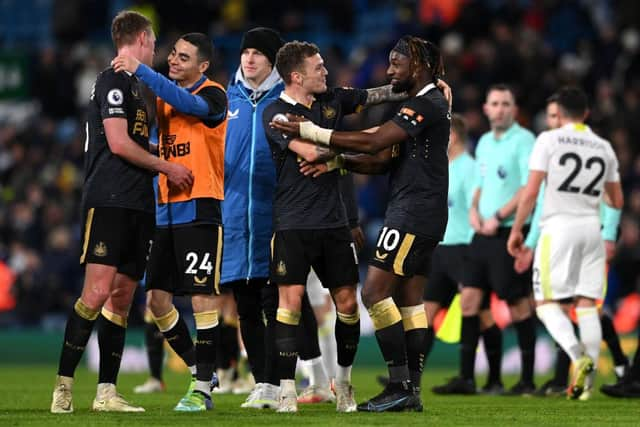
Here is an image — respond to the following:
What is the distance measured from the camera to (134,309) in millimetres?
17531

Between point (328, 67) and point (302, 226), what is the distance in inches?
456

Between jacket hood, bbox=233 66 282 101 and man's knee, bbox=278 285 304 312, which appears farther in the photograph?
jacket hood, bbox=233 66 282 101

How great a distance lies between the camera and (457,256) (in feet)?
39.0

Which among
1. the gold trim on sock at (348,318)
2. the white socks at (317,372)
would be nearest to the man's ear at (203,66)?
the gold trim on sock at (348,318)

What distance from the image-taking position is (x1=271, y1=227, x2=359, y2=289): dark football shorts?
8.34m

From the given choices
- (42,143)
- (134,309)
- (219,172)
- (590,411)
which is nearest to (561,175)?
(590,411)

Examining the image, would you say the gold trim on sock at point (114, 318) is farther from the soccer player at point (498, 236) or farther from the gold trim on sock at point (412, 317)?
the soccer player at point (498, 236)

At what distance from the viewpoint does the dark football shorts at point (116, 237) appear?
8.30 m

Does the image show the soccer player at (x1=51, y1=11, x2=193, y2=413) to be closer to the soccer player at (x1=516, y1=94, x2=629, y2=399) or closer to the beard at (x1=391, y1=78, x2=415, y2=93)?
the beard at (x1=391, y1=78, x2=415, y2=93)

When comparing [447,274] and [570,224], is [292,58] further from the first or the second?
[447,274]

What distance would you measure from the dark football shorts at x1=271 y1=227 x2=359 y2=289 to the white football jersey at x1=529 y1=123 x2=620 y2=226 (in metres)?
2.54

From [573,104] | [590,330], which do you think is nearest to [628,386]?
[590,330]

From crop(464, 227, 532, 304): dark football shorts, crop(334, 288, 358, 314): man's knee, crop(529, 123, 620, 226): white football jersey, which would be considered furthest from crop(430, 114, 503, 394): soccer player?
crop(334, 288, 358, 314): man's knee

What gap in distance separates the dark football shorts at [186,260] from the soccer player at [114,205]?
0.71 ft
